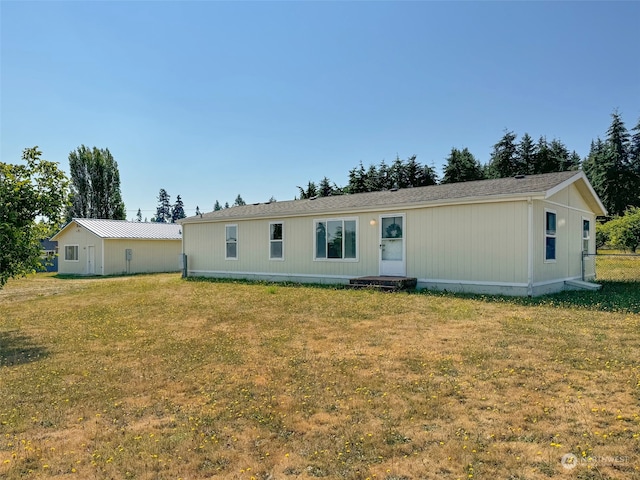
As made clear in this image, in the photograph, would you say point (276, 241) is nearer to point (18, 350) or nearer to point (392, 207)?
point (392, 207)

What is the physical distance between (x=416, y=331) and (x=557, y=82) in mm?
13451

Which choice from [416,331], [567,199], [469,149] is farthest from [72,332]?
[469,149]

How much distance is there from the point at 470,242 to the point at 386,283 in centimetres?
251

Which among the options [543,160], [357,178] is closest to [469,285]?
[357,178]

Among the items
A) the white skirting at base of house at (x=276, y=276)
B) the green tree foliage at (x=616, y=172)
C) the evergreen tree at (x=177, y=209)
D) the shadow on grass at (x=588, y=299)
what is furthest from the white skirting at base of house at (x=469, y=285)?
the evergreen tree at (x=177, y=209)

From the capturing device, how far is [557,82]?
15.4 m

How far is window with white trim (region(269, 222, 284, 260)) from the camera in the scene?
50.0 ft

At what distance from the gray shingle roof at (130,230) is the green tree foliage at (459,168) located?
22.9m

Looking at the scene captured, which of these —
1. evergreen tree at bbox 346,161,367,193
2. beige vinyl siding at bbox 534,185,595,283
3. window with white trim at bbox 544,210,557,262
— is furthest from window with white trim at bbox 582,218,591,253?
evergreen tree at bbox 346,161,367,193

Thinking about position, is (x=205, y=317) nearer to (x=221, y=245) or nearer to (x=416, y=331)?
(x=416, y=331)

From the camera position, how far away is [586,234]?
1446 cm

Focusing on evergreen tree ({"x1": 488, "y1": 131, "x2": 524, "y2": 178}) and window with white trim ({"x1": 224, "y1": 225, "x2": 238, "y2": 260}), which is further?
evergreen tree ({"x1": 488, "y1": 131, "x2": 524, "y2": 178})

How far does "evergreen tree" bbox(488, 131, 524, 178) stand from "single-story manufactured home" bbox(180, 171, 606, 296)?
23.7m

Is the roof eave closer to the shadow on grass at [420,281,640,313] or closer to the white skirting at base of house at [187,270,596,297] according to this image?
the white skirting at base of house at [187,270,596,297]
